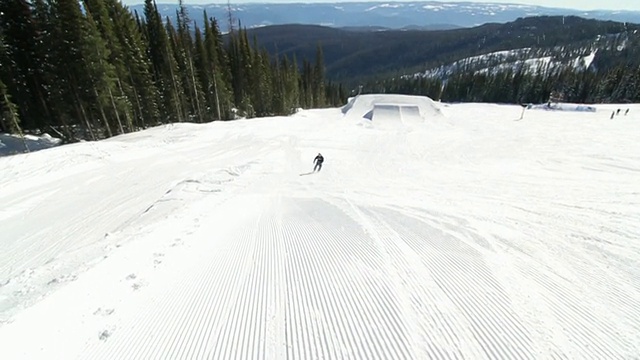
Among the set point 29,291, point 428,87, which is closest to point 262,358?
point 29,291

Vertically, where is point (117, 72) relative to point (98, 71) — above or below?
above

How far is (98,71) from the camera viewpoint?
20.8m

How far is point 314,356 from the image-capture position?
4.00 metres

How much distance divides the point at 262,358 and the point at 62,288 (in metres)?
4.36

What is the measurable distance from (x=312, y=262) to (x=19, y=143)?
2670cm

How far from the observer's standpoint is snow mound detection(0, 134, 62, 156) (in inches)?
781

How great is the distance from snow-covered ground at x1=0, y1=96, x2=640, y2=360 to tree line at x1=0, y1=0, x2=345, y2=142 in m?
8.23

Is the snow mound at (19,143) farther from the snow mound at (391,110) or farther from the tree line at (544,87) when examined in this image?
the tree line at (544,87)

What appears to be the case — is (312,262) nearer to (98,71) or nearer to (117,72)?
(98,71)

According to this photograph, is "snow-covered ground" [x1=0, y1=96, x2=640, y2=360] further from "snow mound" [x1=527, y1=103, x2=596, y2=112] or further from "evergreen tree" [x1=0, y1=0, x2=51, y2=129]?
"snow mound" [x1=527, y1=103, x2=596, y2=112]

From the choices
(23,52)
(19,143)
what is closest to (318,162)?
(19,143)

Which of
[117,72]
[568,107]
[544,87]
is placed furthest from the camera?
[544,87]

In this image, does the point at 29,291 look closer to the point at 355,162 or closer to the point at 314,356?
the point at 314,356

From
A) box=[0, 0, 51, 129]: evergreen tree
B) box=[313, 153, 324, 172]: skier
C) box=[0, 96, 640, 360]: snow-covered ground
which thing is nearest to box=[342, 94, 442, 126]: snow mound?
box=[313, 153, 324, 172]: skier
